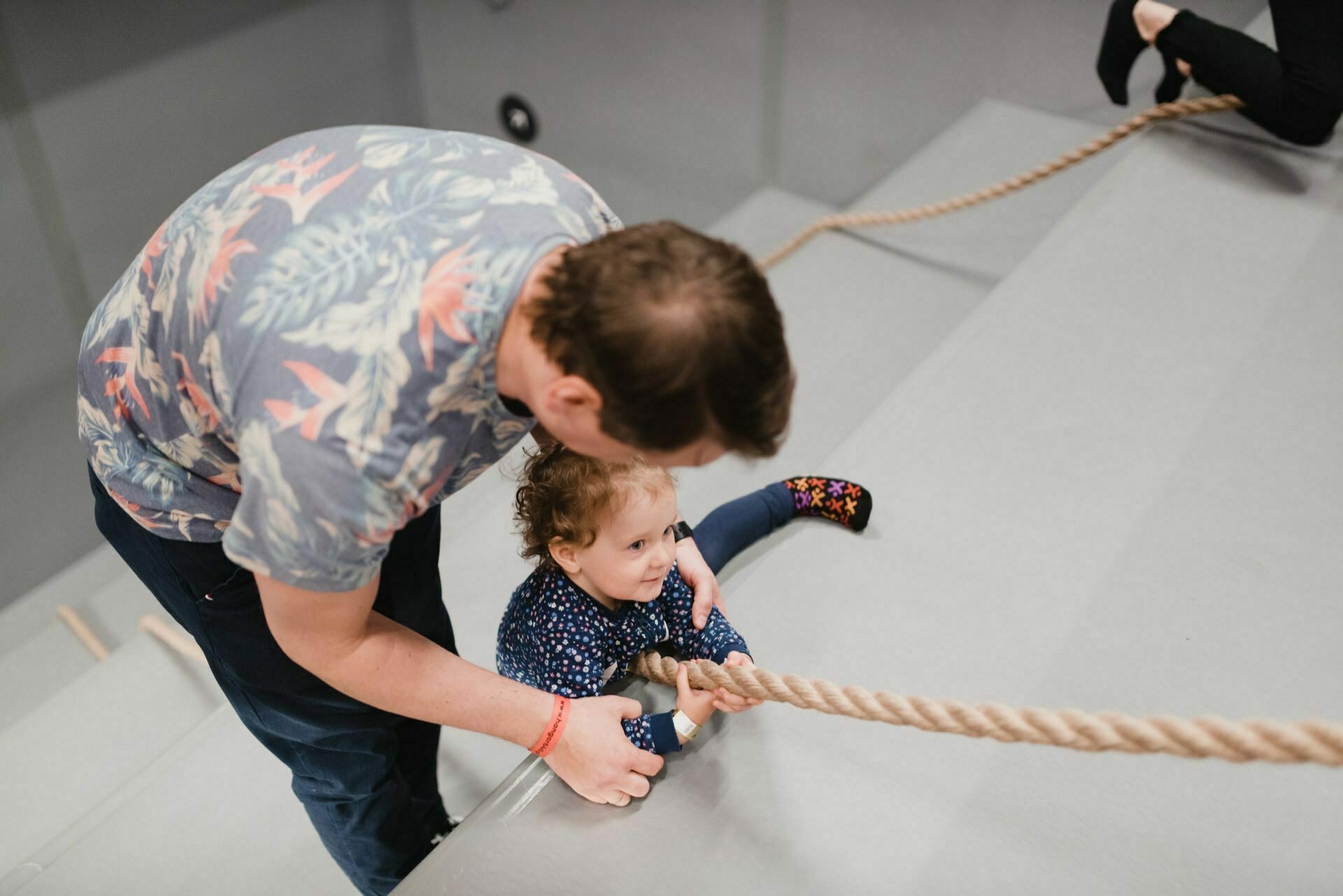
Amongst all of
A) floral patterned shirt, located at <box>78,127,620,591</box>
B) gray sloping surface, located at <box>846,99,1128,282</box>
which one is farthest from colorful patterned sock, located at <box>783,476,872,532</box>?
gray sloping surface, located at <box>846,99,1128,282</box>

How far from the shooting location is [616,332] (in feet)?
1.74

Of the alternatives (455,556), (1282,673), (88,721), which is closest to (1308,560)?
(1282,673)

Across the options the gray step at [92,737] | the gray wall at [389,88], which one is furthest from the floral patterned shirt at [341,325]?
the gray wall at [389,88]

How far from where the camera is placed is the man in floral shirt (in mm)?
547

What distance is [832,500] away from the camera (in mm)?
Result: 1096

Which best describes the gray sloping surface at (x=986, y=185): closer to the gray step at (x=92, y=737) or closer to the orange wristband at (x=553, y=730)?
the orange wristband at (x=553, y=730)

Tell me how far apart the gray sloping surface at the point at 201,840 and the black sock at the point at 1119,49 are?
1.54m

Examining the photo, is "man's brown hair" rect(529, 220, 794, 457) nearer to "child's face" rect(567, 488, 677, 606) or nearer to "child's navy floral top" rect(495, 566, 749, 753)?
"child's face" rect(567, 488, 677, 606)

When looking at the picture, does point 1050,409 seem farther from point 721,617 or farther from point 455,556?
point 455,556

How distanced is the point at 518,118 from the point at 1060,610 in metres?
2.19

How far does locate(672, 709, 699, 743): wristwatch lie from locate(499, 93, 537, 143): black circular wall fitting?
220 cm

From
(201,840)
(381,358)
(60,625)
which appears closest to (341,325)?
(381,358)

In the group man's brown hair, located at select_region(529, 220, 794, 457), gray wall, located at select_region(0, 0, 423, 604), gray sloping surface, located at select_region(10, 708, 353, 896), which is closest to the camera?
man's brown hair, located at select_region(529, 220, 794, 457)

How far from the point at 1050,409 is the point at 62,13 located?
197cm
